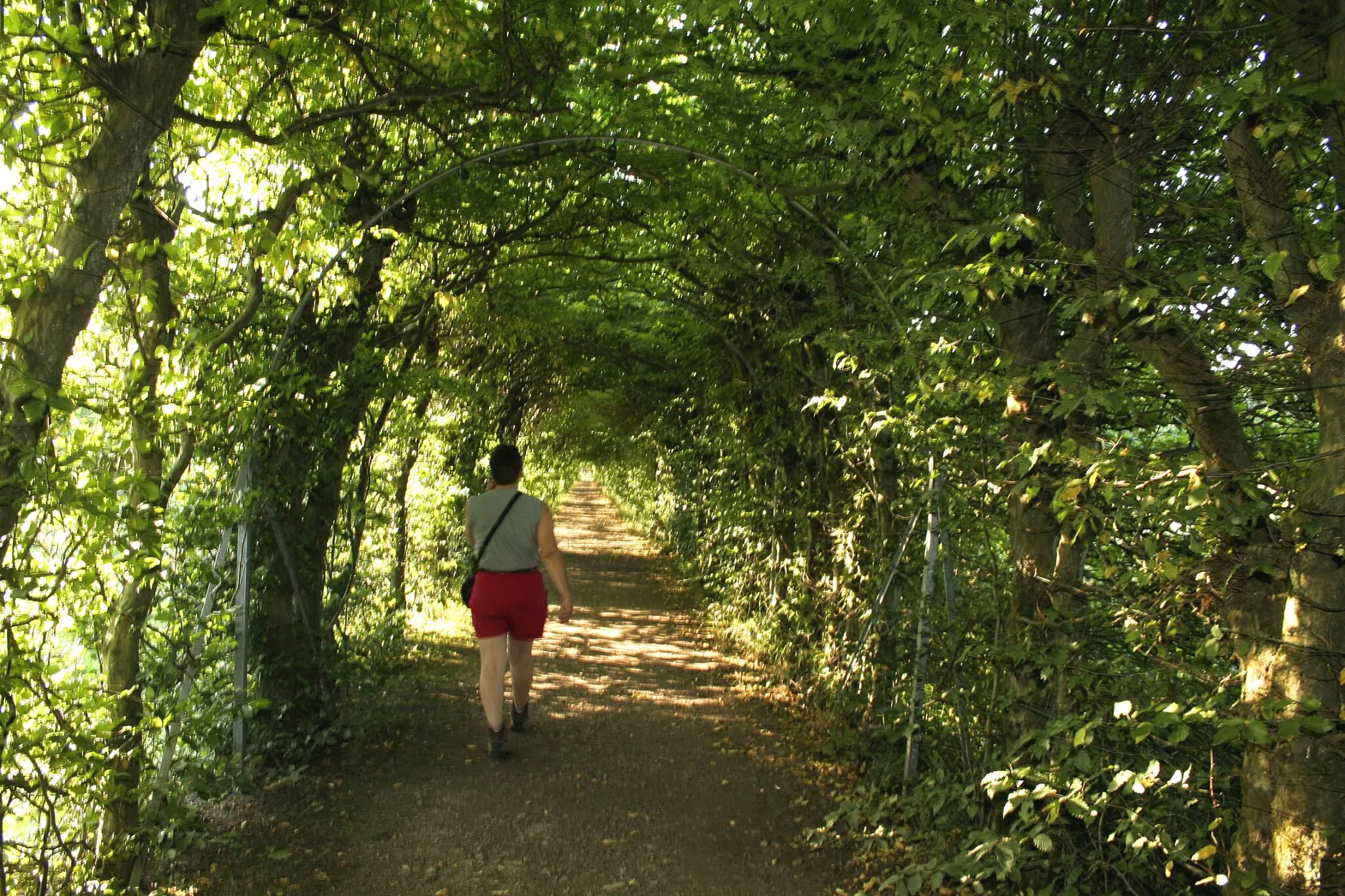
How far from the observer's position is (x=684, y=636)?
9.78m

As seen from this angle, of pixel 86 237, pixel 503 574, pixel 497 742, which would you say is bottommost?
pixel 497 742

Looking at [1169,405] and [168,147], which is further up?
[168,147]

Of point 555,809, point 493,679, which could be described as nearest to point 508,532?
point 493,679

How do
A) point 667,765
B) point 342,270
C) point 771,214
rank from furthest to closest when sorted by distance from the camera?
point 771,214 → point 667,765 → point 342,270

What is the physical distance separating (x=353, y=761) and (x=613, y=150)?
3893 millimetres

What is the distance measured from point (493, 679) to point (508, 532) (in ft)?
2.63

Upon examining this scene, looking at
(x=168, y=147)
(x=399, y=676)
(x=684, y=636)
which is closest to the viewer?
(x=168, y=147)

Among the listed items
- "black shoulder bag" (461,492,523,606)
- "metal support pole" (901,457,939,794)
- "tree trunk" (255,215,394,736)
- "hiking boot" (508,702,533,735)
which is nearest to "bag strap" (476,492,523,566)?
"black shoulder bag" (461,492,523,606)

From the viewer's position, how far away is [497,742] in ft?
17.2

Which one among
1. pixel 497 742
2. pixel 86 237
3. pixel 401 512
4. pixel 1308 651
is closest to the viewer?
pixel 1308 651

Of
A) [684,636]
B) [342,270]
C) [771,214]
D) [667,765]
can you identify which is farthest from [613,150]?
[684,636]

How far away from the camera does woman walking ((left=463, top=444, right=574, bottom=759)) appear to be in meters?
5.15

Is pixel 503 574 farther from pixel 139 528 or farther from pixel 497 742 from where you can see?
pixel 139 528

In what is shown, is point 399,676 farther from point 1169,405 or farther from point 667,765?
point 1169,405
